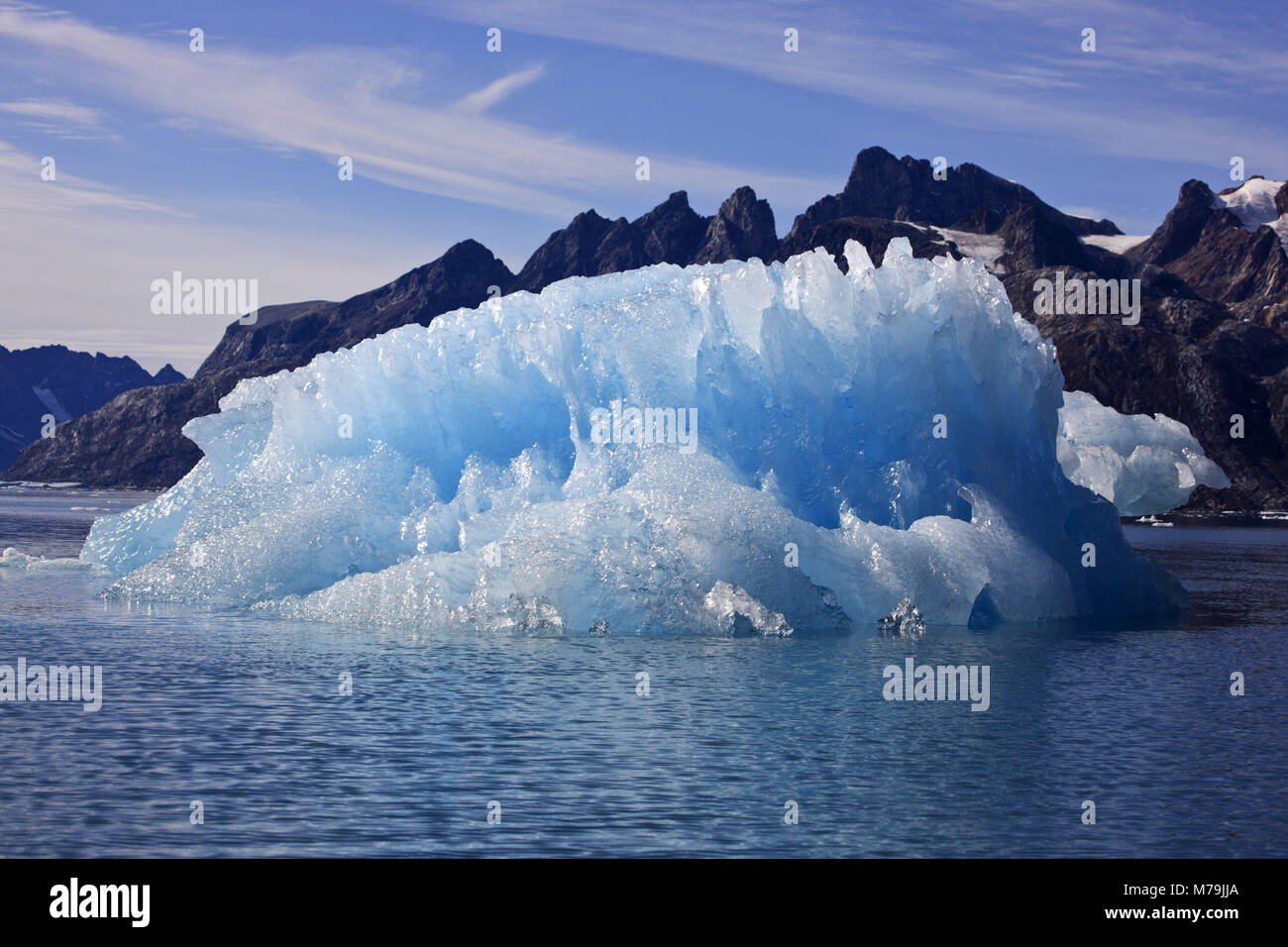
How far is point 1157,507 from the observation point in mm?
44719

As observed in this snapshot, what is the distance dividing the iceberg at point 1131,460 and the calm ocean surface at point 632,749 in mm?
15839

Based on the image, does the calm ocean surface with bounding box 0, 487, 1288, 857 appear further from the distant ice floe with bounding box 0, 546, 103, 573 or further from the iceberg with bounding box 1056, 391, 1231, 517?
the distant ice floe with bounding box 0, 546, 103, 573

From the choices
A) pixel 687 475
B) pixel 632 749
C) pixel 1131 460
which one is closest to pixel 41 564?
pixel 687 475

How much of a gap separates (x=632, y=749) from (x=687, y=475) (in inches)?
491

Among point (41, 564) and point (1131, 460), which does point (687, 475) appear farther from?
point (41, 564)

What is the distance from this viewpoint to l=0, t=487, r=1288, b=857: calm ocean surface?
12820 mm

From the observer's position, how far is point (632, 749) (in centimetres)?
1636

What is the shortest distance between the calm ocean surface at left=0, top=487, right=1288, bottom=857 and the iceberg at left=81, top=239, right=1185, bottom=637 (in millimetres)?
1610

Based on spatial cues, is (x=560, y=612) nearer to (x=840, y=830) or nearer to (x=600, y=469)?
(x=600, y=469)

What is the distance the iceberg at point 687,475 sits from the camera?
27.1m

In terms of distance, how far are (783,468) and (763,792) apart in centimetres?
1707

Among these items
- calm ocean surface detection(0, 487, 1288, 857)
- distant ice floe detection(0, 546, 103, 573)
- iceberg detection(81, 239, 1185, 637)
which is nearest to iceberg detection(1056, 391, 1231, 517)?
iceberg detection(81, 239, 1185, 637)
